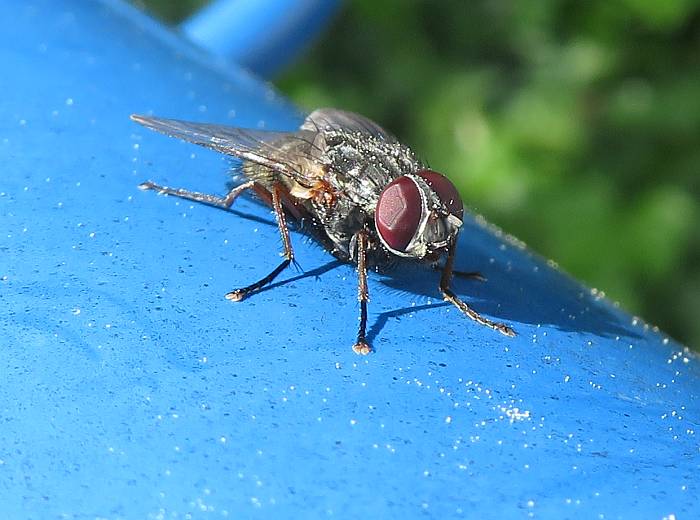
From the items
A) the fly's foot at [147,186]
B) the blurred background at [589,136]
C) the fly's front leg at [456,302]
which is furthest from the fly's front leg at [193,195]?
the blurred background at [589,136]

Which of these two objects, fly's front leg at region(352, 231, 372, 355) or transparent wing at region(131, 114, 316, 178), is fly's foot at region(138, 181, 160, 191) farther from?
fly's front leg at region(352, 231, 372, 355)

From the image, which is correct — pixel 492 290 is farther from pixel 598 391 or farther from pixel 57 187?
pixel 57 187

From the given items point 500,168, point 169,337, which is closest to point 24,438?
point 169,337

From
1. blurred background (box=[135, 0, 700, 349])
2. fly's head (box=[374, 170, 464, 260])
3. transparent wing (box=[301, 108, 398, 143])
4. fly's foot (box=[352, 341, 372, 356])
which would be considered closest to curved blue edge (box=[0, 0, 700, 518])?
fly's foot (box=[352, 341, 372, 356])

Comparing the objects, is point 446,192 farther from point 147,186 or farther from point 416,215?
point 147,186

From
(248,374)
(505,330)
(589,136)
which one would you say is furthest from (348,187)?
(589,136)

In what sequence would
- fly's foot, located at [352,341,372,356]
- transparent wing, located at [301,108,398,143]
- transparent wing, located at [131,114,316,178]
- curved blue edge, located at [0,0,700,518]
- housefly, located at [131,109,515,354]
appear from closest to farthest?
curved blue edge, located at [0,0,700,518] → fly's foot, located at [352,341,372,356] → transparent wing, located at [131,114,316,178] → housefly, located at [131,109,515,354] → transparent wing, located at [301,108,398,143]
